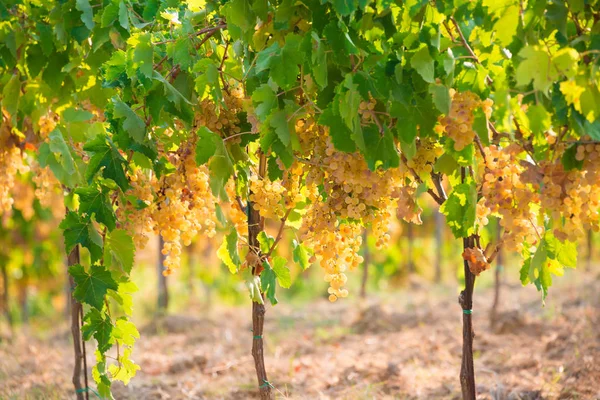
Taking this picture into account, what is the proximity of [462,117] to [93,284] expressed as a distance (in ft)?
4.99

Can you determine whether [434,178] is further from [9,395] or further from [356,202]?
[9,395]

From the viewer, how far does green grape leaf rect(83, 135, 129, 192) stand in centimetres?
268

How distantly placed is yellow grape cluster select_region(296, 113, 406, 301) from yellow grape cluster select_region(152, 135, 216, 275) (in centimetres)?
47

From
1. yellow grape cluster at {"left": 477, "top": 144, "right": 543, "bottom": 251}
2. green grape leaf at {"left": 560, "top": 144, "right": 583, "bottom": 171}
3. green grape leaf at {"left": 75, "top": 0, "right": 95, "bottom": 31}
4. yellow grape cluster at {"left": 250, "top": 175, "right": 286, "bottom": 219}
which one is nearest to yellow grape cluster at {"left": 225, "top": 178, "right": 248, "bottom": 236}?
yellow grape cluster at {"left": 250, "top": 175, "right": 286, "bottom": 219}

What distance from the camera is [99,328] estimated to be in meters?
2.93

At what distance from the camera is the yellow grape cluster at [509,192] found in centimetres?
241

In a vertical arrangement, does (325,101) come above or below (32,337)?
above

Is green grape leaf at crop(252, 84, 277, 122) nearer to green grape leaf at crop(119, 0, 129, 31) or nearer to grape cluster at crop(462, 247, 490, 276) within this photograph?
green grape leaf at crop(119, 0, 129, 31)

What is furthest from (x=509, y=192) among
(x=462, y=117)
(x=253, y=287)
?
(x=253, y=287)

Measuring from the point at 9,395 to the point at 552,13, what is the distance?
389 centimetres

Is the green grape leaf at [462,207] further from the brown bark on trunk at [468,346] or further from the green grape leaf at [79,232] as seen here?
the green grape leaf at [79,232]

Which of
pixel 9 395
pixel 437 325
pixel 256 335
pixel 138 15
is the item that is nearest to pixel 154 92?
pixel 138 15

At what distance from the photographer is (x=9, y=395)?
14.8 ft

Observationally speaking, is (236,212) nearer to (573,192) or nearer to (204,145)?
(204,145)
